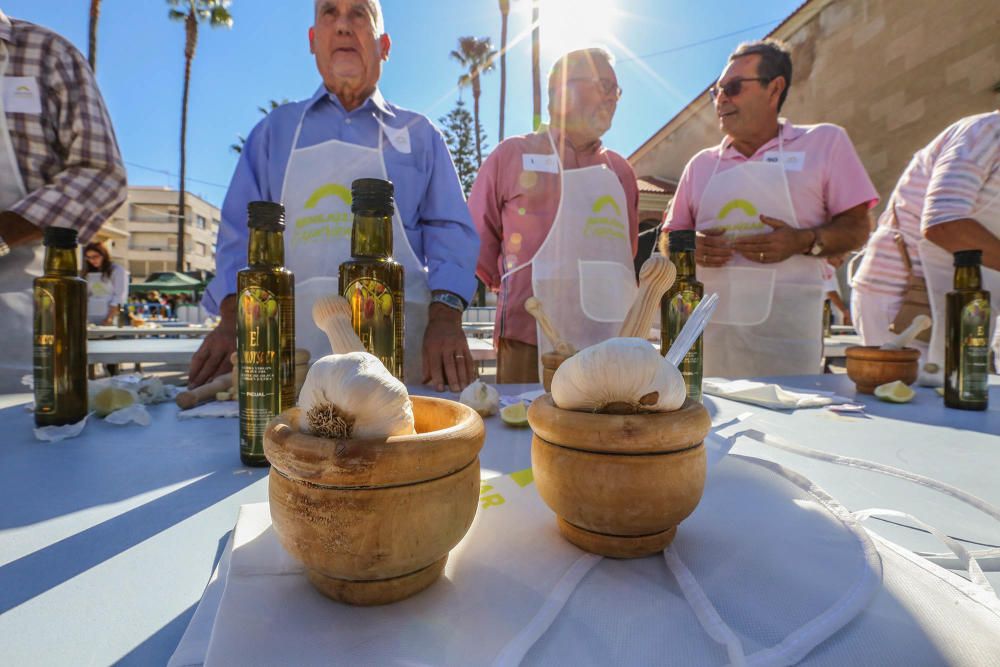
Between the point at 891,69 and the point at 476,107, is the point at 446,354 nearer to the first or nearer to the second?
the point at 891,69

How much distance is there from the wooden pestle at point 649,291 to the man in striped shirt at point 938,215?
1.52 meters

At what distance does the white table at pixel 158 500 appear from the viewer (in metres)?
0.39

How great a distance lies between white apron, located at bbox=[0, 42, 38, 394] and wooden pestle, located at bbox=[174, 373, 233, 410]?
671 mm

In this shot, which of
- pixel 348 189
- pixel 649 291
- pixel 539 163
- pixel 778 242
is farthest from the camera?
pixel 539 163

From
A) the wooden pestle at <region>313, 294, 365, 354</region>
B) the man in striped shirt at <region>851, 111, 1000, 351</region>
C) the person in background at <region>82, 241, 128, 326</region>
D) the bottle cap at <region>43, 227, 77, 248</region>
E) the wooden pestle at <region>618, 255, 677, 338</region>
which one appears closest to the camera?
the wooden pestle at <region>313, 294, 365, 354</region>

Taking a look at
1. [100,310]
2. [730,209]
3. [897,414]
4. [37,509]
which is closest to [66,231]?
[37,509]

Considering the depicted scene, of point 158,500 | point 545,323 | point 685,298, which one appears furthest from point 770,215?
point 158,500

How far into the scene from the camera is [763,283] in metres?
1.98

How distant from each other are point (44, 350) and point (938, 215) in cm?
242

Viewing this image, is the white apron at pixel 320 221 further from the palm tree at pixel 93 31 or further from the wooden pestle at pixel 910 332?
the palm tree at pixel 93 31

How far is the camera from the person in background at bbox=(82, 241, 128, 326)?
4.70m

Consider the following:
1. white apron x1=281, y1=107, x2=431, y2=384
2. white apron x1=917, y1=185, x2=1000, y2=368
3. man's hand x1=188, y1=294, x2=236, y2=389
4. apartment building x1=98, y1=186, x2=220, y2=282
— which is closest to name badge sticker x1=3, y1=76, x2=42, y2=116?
white apron x1=281, y1=107, x2=431, y2=384

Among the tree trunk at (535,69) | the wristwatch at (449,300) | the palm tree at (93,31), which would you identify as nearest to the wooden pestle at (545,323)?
the wristwatch at (449,300)

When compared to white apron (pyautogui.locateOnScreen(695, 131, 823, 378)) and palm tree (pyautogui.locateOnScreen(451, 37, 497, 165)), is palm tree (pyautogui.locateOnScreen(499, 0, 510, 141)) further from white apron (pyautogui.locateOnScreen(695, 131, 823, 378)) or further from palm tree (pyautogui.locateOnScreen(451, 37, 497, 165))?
white apron (pyautogui.locateOnScreen(695, 131, 823, 378))
